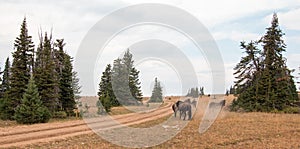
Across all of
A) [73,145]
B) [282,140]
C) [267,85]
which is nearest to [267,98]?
[267,85]

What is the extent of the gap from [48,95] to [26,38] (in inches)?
288

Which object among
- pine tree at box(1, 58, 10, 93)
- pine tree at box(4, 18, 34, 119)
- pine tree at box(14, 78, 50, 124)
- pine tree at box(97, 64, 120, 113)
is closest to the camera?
pine tree at box(14, 78, 50, 124)

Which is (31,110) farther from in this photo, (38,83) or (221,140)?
(221,140)

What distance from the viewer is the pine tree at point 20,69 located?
3669cm

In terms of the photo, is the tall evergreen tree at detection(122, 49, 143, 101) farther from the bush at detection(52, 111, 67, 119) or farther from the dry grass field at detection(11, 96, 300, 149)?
the dry grass field at detection(11, 96, 300, 149)

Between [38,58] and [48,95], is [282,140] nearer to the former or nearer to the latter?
[48,95]

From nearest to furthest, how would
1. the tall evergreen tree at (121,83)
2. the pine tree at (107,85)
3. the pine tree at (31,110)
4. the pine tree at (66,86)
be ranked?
the pine tree at (31,110), the pine tree at (66,86), the tall evergreen tree at (121,83), the pine tree at (107,85)

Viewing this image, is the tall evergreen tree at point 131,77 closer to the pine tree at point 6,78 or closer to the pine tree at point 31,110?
the pine tree at point 6,78

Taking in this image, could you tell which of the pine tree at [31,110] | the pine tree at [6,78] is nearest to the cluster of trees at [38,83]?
the pine tree at [31,110]

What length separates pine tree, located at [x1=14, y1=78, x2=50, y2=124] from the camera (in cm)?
3111

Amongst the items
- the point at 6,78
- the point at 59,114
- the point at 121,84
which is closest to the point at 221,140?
the point at 59,114

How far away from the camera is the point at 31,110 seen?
104 feet

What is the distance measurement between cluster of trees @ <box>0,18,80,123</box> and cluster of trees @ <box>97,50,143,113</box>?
54.2 ft

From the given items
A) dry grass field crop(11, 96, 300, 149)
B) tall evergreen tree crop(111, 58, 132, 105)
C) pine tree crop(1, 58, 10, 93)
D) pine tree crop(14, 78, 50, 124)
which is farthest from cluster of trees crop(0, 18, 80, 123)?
tall evergreen tree crop(111, 58, 132, 105)
